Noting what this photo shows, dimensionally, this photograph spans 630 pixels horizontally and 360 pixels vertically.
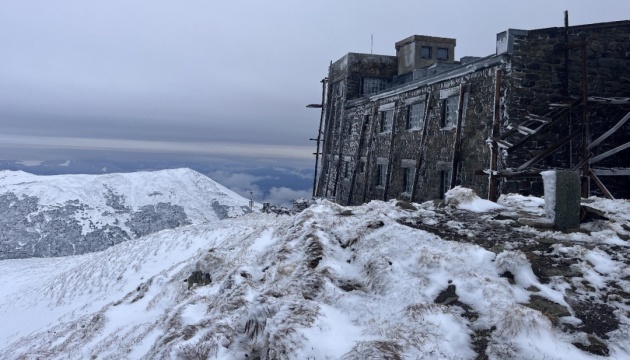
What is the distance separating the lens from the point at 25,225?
104125mm

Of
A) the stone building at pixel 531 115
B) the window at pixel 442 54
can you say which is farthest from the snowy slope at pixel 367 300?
the window at pixel 442 54

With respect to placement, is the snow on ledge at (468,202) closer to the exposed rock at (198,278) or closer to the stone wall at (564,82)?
the stone wall at (564,82)

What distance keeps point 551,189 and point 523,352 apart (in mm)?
5602

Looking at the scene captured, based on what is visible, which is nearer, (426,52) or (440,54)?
(426,52)

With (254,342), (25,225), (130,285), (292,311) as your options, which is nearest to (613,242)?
(292,311)

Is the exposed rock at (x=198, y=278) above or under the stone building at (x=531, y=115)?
under

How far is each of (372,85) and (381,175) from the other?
9.61 metres

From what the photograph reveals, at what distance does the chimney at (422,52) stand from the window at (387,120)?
7.68m

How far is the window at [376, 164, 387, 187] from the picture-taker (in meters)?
27.0

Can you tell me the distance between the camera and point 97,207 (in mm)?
120000

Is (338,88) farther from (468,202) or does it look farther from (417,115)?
(468,202)

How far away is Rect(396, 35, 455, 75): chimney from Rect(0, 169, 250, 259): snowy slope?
8281 cm

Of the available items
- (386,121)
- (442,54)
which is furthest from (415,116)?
(442,54)

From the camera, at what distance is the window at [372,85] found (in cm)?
3381
